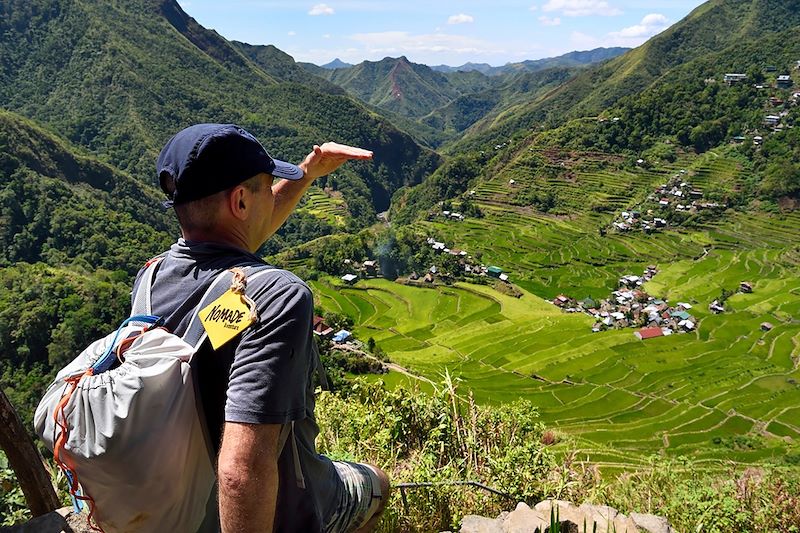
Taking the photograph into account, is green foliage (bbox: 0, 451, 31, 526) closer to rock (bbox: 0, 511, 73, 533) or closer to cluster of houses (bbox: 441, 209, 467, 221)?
rock (bbox: 0, 511, 73, 533)

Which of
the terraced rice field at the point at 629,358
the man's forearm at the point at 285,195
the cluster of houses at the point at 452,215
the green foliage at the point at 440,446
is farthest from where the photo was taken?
the cluster of houses at the point at 452,215

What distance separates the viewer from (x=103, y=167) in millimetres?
56000

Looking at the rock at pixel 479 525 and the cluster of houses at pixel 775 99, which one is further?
the cluster of houses at pixel 775 99

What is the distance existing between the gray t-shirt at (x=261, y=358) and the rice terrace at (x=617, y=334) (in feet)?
39.1

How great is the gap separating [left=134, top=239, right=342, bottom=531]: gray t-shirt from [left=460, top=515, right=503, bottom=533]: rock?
1214 millimetres

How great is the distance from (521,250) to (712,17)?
442 feet

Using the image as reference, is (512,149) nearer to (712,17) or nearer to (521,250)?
(521,250)

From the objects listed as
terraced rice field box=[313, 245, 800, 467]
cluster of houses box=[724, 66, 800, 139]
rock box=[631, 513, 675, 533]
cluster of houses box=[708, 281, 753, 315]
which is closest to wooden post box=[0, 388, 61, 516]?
rock box=[631, 513, 675, 533]

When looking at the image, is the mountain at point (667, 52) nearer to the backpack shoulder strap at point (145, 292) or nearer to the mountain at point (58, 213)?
the mountain at point (58, 213)

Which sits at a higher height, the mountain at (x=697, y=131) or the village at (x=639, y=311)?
the mountain at (x=697, y=131)

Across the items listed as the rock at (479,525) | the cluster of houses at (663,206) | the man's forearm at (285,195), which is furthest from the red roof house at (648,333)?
the man's forearm at (285,195)

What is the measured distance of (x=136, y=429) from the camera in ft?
3.57

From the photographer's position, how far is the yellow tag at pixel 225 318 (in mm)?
1149

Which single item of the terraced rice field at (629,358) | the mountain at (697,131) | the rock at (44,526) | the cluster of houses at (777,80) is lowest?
the terraced rice field at (629,358)
